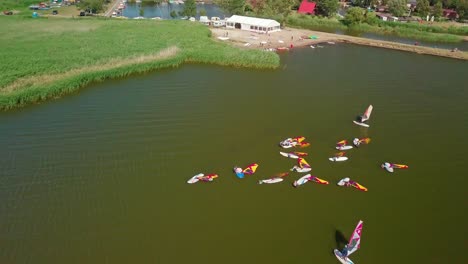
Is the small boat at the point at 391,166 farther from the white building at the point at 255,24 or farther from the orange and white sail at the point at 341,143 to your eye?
the white building at the point at 255,24

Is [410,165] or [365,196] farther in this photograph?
[410,165]

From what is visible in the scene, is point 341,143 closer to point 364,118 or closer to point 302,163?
point 302,163

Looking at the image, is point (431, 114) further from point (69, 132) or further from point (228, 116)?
point (69, 132)

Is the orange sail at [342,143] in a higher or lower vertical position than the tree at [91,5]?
lower

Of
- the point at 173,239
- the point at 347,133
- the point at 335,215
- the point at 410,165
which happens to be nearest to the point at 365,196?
the point at 335,215

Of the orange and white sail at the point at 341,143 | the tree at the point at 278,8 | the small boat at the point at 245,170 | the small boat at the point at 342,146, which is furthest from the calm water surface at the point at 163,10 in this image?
the small boat at the point at 245,170
